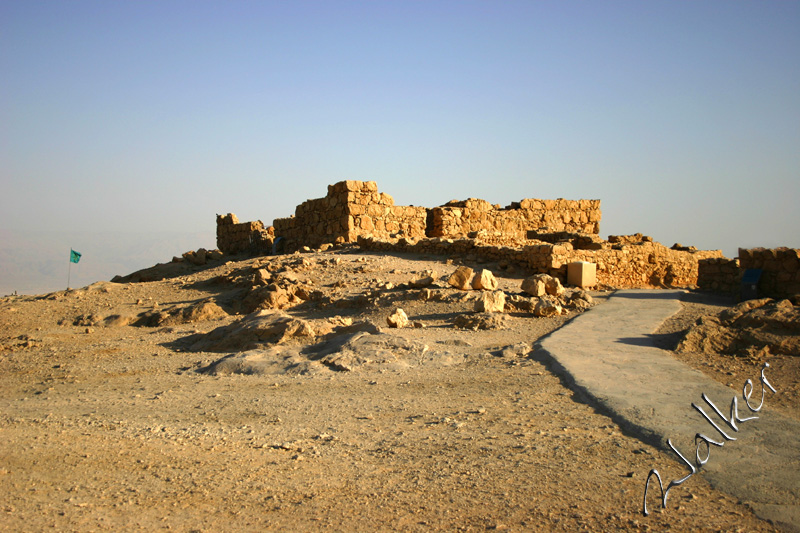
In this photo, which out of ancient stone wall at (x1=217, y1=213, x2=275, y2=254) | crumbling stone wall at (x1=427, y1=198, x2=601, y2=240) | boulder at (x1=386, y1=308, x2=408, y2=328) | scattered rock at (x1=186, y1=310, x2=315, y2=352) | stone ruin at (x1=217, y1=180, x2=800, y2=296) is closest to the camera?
scattered rock at (x1=186, y1=310, x2=315, y2=352)

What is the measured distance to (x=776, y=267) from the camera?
1007 cm

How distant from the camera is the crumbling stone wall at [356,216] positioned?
17.7 meters

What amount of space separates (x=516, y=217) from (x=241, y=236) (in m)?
10.6

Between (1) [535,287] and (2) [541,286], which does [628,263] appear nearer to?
(2) [541,286]

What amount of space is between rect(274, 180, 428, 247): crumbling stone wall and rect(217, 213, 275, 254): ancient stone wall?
310 cm

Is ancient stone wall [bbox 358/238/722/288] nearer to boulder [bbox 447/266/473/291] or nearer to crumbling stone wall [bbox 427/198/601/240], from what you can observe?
boulder [bbox 447/266/473/291]

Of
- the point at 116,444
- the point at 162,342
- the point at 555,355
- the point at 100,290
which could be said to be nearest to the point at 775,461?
the point at 555,355

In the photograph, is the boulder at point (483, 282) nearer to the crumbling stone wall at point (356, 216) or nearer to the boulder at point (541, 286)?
the boulder at point (541, 286)

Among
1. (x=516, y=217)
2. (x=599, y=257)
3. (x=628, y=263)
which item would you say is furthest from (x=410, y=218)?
(x=628, y=263)

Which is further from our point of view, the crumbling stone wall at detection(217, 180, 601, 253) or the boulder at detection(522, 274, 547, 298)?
the crumbling stone wall at detection(217, 180, 601, 253)

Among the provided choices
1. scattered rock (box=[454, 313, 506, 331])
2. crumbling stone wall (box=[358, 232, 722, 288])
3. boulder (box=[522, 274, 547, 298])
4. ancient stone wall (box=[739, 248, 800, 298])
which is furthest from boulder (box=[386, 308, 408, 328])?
ancient stone wall (box=[739, 248, 800, 298])

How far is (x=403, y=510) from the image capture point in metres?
3.11

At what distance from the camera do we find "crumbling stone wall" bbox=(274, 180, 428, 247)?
58.0ft
